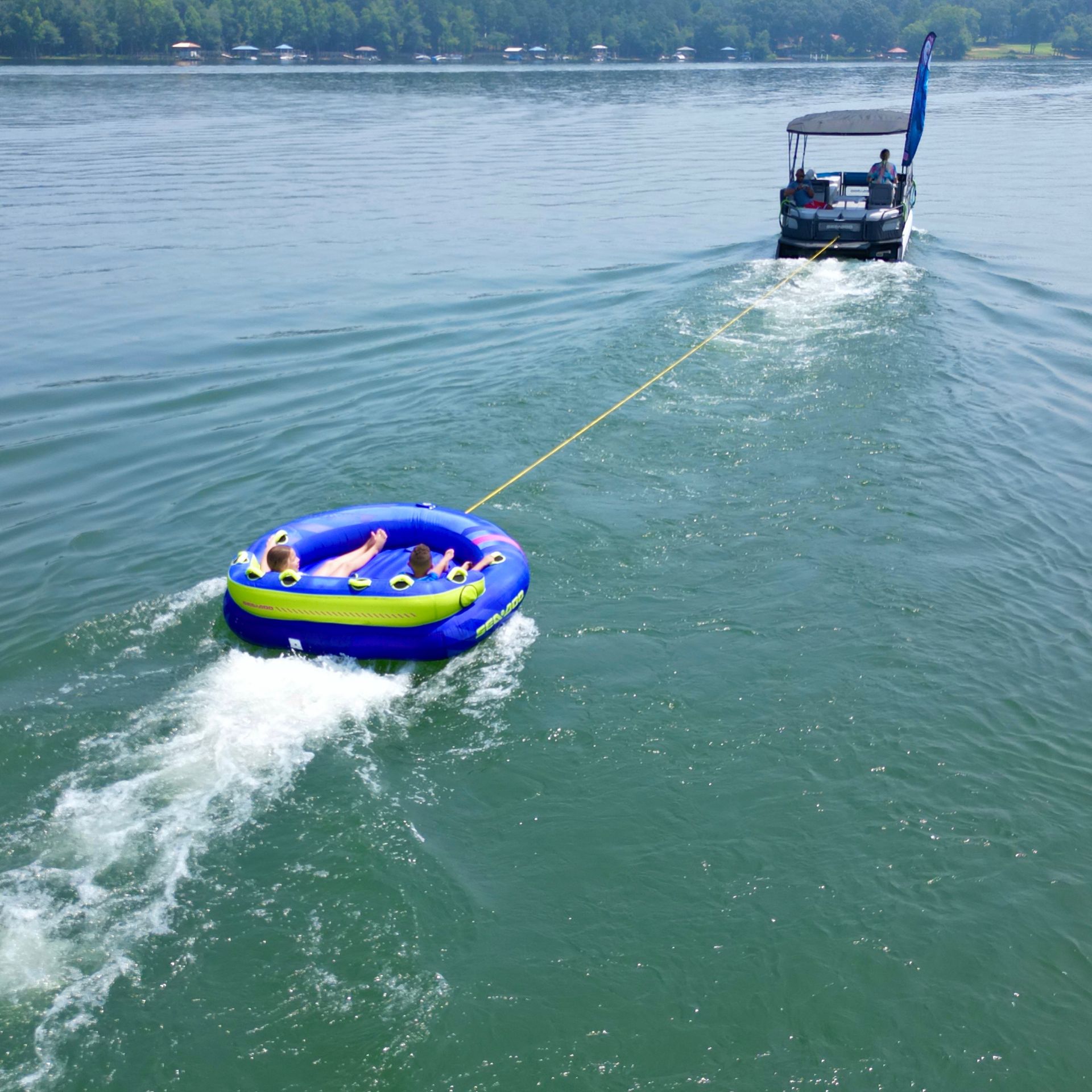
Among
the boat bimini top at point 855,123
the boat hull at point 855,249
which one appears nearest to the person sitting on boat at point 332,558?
the boat hull at point 855,249

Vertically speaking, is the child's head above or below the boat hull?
above

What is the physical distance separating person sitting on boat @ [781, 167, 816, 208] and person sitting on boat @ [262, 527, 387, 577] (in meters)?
14.4

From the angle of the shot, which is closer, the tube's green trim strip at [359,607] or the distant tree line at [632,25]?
the tube's green trim strip at [359,607]

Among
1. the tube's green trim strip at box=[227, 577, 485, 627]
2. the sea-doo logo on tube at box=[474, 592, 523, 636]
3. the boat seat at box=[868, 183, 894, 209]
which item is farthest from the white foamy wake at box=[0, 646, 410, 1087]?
the boat seat at box=[868, 183, 894, 209]

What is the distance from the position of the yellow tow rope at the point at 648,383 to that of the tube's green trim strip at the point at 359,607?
9.40ft

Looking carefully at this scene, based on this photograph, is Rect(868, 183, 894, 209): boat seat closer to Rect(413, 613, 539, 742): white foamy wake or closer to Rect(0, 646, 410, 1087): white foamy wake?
Rect(413, 613, 539, 742): white foamy wake

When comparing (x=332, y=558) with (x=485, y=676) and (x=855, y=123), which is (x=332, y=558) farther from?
(x=855, y=123)

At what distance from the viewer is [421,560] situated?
29.2 ft

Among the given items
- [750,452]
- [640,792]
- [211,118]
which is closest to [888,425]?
[750,452]

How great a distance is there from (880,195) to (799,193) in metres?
1.61

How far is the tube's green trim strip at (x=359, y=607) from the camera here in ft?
27.7

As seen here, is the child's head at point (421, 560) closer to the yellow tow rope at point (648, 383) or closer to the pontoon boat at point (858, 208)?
the yellow tow rope at point (648, 383)

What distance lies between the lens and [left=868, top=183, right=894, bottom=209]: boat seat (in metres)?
20.3

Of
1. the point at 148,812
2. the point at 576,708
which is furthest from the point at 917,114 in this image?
the point at 148,812
